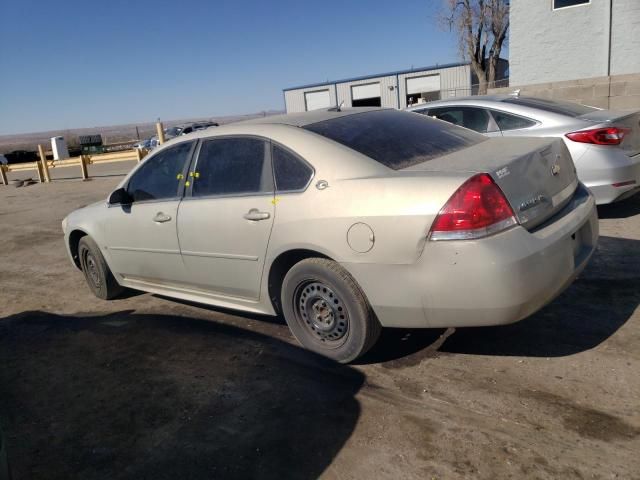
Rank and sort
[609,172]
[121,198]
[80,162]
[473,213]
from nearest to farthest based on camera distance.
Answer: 1. [473,213]
2. [121,198]
3. [609,172]
4. [80,162]

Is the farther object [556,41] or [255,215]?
[556,41]

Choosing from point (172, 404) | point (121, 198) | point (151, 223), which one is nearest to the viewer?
point (172, 404)

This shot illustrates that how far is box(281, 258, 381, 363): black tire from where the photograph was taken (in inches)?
130

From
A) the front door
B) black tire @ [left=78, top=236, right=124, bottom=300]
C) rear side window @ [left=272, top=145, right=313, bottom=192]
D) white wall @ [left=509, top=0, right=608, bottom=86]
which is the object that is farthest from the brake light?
white wall @ [left=509, top=0, right=608, bottom=86]

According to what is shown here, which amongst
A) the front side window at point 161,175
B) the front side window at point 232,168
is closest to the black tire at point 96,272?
the front side window at point 161,175

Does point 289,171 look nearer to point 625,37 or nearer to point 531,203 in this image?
point 531,203

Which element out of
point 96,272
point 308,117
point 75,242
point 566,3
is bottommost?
point 96,272

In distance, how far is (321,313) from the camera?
11.7 ft

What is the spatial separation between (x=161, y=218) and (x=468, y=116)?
4.14 meters

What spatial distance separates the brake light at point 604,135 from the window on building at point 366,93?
121 feet

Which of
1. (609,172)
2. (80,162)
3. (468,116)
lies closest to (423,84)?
(80,162)

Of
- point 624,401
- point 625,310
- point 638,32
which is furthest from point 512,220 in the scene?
point 638,32

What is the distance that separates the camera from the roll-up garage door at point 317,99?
4259 centimetres

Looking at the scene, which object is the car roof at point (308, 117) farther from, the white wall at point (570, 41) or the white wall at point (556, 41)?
the white wall at point (556, 41)
